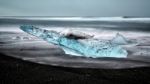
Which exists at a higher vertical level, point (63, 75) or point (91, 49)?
point (91, 49)

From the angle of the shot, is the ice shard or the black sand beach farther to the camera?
the ice shard

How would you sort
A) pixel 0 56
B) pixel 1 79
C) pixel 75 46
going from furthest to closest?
pixel 75 46, pixel 0 56, pixel 1 79

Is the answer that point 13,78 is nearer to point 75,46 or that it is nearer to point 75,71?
point 75,71

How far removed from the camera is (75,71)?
5.49 meters

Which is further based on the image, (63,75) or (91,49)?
(91,49)

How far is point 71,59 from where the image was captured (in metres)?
6.68

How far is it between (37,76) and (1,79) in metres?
0.74

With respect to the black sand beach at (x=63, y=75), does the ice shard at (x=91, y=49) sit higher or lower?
higher

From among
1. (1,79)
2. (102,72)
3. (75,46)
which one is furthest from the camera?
(75,46)

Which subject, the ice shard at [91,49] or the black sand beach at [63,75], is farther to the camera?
the ice shard at [91,49]

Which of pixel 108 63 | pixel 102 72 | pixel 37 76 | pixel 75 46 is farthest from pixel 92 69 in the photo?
pixel 75 46

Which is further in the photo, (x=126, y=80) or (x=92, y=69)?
(x=92, y=69)

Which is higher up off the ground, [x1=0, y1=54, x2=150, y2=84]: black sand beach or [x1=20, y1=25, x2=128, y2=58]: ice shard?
[x1=20, y1=25, x2=128, y2=58]: ice shard

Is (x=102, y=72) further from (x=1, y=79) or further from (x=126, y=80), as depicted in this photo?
(x=1, y=79)
